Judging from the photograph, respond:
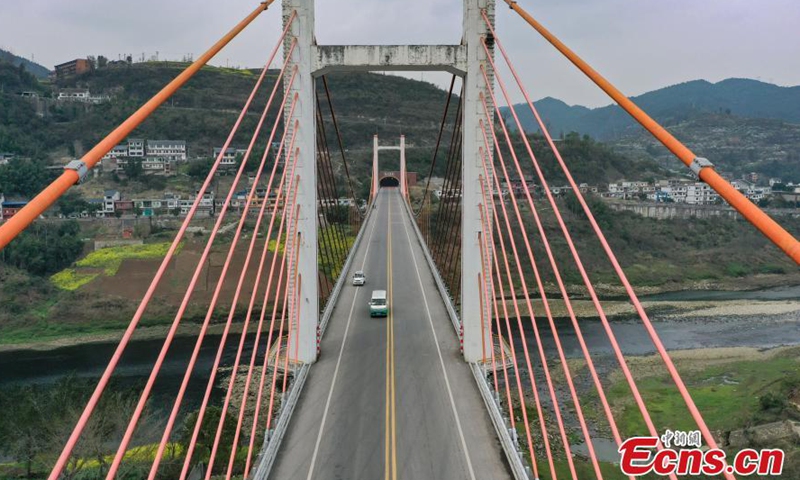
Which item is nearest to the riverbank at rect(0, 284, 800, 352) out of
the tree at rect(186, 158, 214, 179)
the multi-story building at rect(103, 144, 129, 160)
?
the tree at rect(186, 158, 214, 179)

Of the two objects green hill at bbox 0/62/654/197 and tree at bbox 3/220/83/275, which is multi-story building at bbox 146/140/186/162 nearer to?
green hill at bbox 0/62/654/197

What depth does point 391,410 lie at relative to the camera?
484 inches

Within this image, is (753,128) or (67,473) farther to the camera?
(753,128)

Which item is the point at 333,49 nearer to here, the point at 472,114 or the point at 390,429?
the point at 472,114

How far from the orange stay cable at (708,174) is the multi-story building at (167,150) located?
8723 centimetres

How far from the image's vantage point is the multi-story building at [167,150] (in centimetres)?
8694

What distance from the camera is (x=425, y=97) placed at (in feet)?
503

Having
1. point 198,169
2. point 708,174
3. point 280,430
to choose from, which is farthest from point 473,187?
point 198,169

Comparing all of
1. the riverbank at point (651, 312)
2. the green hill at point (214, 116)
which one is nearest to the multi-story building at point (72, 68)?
the green hill at point (214, 116)

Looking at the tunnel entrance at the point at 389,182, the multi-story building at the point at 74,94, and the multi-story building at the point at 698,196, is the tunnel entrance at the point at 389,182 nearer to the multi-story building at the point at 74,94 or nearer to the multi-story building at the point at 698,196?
the multi-story building at the point at 698,196

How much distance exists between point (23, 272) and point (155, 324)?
14.9m

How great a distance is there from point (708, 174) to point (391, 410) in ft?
29.1

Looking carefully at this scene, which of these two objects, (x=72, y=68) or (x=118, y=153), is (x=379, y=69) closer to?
(x=118, y=153)

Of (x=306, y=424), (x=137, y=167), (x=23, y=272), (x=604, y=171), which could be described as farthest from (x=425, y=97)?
(x=306, y=424)
